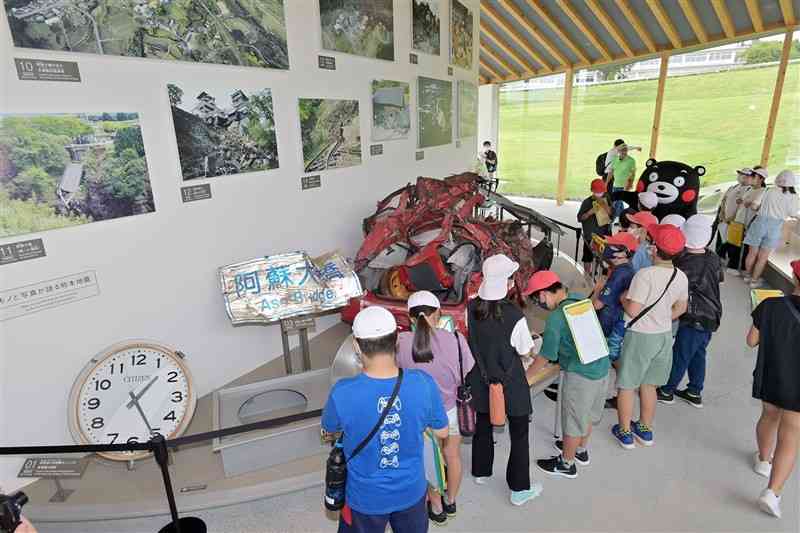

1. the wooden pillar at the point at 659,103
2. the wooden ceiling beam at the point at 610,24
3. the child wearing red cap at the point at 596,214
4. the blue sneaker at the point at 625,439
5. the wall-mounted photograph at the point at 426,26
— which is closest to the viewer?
the blue sneaker at the point at 625,439

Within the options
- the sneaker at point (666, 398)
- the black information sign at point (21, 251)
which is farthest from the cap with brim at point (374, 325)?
the sneaker at point (666, 398)

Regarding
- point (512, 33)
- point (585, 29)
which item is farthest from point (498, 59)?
point (585, 29)

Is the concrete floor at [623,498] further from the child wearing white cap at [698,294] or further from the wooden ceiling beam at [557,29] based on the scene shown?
the wooden ceiling beam at [557,29]

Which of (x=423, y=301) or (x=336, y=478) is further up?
(x=423, y=301)

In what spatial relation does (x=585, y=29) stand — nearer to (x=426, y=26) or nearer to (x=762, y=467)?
(x=426, y=26)

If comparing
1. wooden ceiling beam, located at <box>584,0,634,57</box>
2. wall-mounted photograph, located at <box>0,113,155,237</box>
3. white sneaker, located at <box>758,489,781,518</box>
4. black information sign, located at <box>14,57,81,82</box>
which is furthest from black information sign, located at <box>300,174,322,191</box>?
wooden ceiling beam, located at <box>584,0,634,57</box>

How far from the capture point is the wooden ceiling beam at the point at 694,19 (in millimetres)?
8922

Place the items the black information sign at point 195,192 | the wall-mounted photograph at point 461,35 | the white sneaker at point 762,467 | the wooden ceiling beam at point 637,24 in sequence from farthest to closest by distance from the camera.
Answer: the wooden ceiling beam at point 637,24
the wall-mounted photograph at point 461,35
the black information sign at point 195,192
the white sneaker at point 762,467

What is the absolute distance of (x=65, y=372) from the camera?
3.21 meters

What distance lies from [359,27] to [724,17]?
795cm

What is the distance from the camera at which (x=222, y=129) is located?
394 cm

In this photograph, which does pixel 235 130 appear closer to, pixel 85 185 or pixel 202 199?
pixel 202 199

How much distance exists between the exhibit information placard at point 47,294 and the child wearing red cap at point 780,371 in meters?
4.48

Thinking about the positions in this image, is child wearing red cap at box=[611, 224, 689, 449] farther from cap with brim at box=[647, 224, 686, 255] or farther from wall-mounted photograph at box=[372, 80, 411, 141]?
wall-mounted photograph at box=[372, 80, 411, 141]
